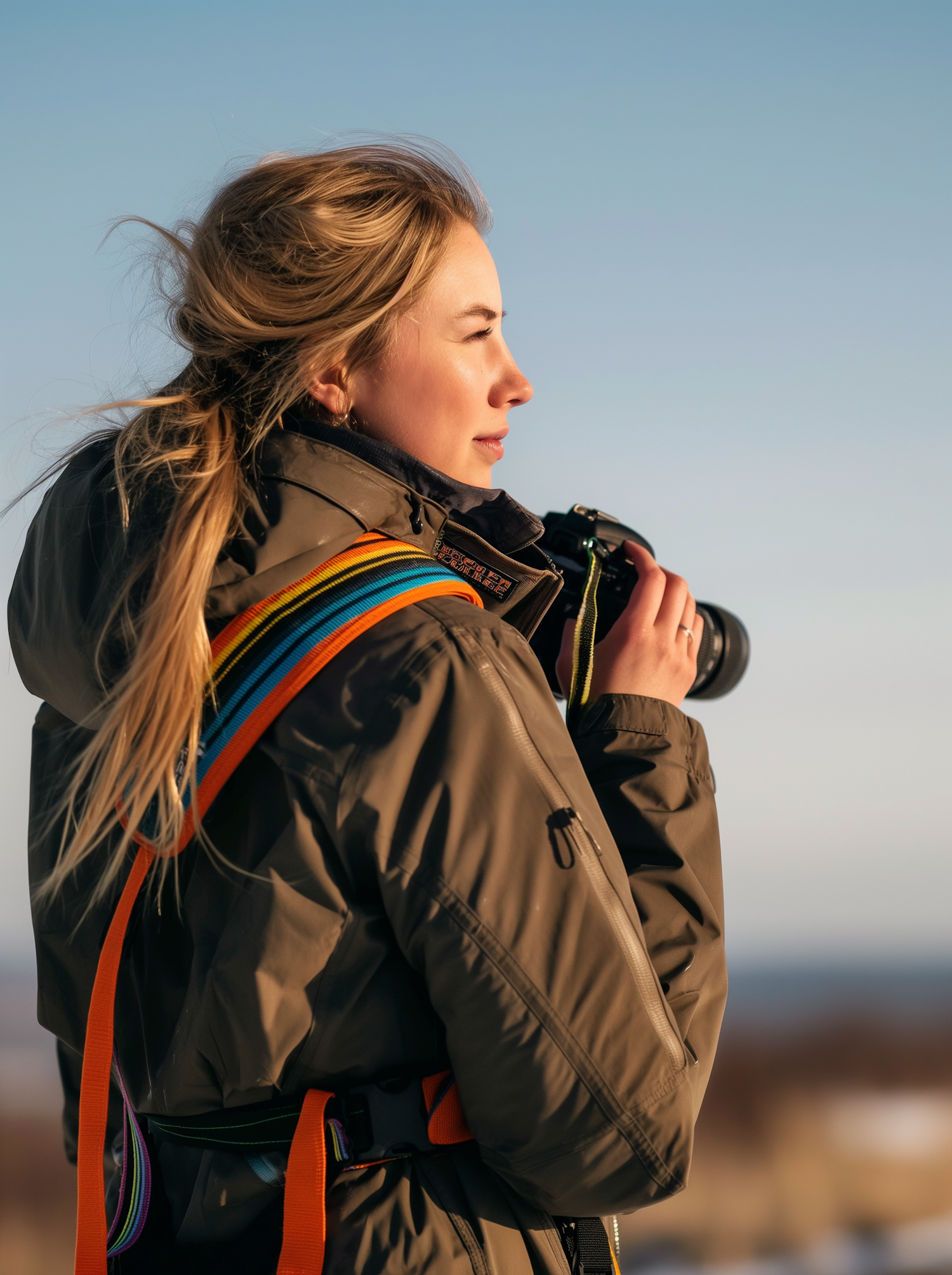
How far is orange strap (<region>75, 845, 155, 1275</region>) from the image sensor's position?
45.3 inches

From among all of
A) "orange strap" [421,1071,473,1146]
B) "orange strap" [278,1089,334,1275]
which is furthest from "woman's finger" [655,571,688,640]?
"orange strap" [278,1089,334,1275]

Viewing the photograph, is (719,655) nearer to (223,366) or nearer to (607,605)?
(607,605)

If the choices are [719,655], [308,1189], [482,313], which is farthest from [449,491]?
[308,1189]

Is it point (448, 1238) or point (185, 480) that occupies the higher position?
point (185, 480)

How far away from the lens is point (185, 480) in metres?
1.17

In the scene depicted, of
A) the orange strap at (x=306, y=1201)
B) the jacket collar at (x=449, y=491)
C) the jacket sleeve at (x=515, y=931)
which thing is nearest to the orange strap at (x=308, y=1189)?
the orange strap at (x=306, y=1201)

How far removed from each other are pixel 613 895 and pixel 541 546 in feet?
2.96

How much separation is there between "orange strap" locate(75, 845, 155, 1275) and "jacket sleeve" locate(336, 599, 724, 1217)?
0.28 meters

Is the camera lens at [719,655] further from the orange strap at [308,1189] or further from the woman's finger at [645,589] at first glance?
the orange strap at [308,1189]

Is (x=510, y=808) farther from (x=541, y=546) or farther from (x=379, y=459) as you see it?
(x=541, y=546)

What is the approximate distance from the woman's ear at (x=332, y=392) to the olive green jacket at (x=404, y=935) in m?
0.25

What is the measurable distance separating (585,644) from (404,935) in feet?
2.10

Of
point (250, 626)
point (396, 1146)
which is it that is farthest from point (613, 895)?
point (250, 626)

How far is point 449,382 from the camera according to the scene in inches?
58.6
